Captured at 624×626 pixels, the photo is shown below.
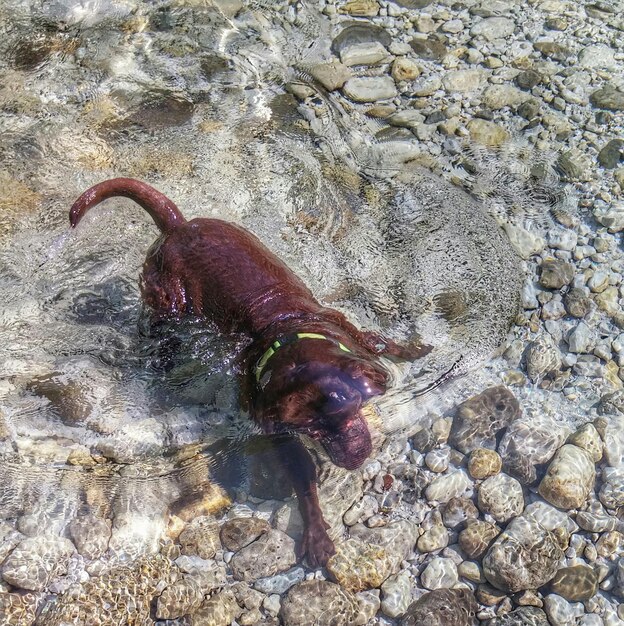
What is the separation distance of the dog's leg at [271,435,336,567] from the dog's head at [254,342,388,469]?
257 mm

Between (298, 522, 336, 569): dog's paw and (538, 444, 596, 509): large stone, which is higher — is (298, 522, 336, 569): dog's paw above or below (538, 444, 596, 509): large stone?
below

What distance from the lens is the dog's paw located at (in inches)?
161

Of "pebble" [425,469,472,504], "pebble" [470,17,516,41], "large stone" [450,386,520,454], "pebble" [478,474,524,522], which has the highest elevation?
"pebble" [470,17,516,41]

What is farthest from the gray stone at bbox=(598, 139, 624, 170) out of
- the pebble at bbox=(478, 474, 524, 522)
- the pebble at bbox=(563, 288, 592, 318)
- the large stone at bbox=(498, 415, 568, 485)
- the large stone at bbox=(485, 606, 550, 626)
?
the large stone at bbox=(485, 606, 550, 626)

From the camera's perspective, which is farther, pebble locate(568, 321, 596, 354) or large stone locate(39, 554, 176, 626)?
pebble locate(568, 321, 596, 354)

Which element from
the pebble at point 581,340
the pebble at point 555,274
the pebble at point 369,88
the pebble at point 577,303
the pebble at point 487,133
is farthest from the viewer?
the pebble at point 369,88

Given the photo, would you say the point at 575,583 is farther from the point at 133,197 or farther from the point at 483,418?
the point at 133,197

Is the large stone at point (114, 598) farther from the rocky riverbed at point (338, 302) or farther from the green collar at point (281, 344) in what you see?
the green collar at point (281, 344)

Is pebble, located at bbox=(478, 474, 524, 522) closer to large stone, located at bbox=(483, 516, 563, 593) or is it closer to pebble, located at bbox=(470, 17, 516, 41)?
large stone, located at bbox=(483, 516, 563, 593)

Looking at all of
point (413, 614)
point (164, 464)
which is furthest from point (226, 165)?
point (413, 614)

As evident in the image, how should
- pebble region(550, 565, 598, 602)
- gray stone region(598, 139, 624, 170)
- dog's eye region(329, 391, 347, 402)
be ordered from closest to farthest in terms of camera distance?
dog's eye region(329, 391, 347, 402), pebble region(550, 565, 598, 602), gray stone region(598, 139, 624, 170)

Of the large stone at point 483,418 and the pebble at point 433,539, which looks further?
the large stone at point 483,418

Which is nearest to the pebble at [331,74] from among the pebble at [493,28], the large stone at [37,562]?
the pebble at [493,28]

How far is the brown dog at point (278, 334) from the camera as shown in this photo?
3.81 meters
